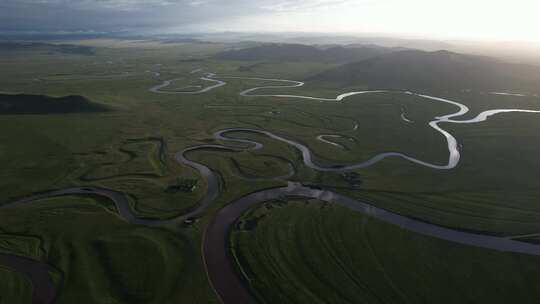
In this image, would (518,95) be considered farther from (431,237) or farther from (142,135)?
(142,135)

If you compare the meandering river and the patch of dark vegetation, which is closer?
the meandering river

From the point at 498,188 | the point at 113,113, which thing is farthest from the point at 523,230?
the point at 113,113

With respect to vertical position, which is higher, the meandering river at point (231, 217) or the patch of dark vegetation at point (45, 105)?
the patch of dark vegetation at point (45, 105)

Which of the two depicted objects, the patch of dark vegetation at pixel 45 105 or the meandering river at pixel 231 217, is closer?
the meandering river at pixel 231 217

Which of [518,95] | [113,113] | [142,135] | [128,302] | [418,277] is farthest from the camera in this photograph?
[518,95]

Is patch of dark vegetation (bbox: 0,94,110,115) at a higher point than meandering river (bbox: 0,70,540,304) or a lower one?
higher

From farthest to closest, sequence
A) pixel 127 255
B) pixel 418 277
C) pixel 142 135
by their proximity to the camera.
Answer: pixel 142 135
pixel 127 255
pixel 418 277

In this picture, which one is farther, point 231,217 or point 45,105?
point 45,105

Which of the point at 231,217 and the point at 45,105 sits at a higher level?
the point at 45,105
